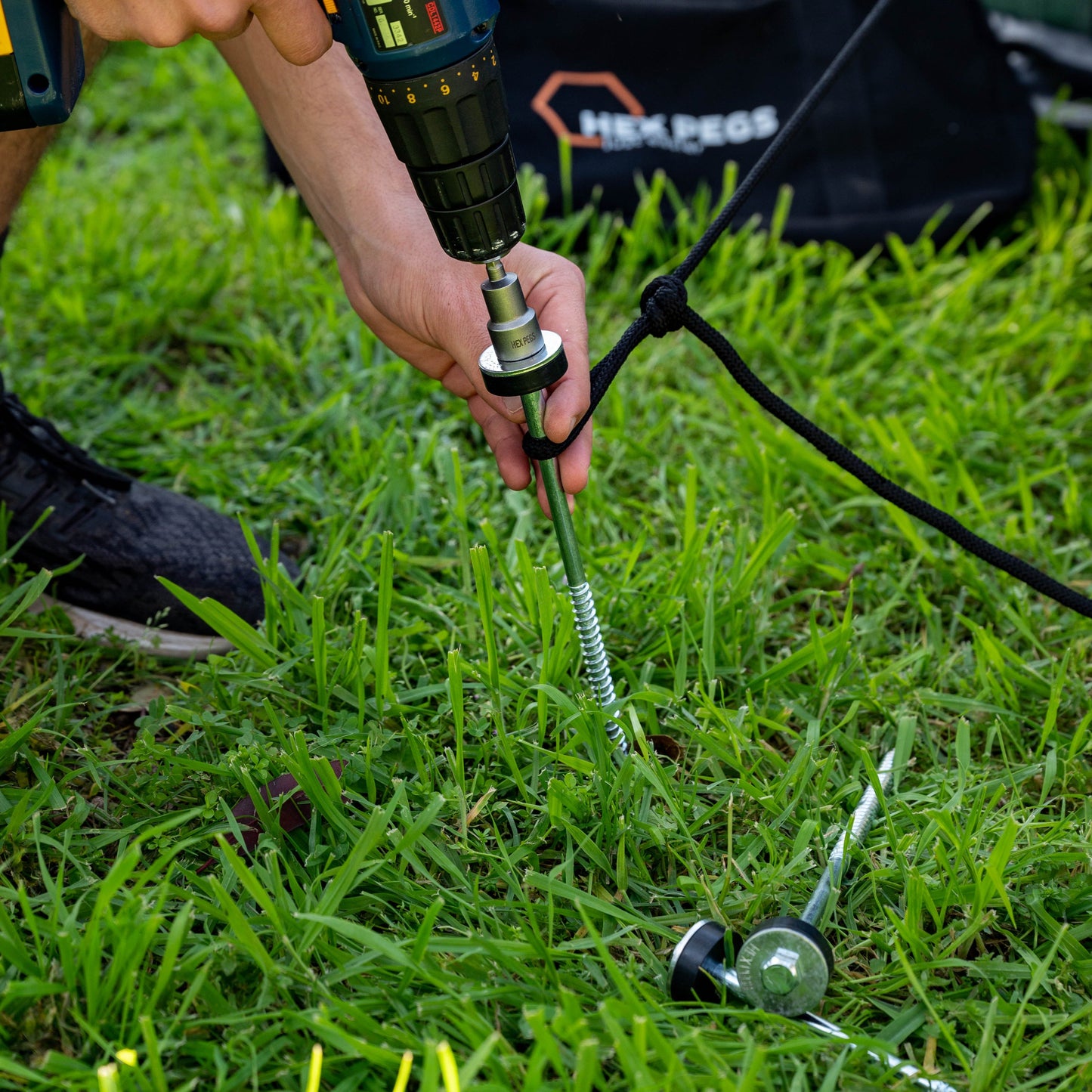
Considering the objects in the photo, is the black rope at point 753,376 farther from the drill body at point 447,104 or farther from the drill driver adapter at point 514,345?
the drill body at point 447,104

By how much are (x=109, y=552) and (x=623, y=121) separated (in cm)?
146

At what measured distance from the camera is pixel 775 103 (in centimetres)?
233

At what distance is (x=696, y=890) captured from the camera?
116 cm

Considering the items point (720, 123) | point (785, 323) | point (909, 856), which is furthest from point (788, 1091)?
point (720, 123)

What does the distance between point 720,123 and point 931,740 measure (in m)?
1.50

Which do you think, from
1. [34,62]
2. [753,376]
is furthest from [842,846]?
[34,62]

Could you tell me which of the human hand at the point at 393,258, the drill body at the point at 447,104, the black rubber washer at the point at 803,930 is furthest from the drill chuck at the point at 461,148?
the black rubber washer at the point at 803,930

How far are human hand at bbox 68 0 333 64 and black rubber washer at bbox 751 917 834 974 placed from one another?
3.08 ft

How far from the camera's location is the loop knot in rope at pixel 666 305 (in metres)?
1.25

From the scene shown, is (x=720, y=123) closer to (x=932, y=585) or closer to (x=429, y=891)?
(x=932, y=585)

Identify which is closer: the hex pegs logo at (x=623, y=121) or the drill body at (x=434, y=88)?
the drill body at (x=434, y=88)

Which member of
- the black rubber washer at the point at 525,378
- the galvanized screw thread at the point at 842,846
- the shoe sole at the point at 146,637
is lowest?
the galvanized screw thread at the point at 842,846

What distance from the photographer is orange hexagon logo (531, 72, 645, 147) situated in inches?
91.7

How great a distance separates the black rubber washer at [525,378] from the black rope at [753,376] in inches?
4.3
